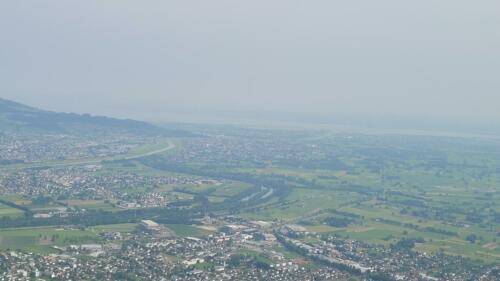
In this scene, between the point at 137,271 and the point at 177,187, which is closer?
the point at 137,271

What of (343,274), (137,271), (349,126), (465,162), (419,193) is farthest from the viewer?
(349,126)

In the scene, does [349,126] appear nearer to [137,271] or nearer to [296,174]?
[296,174]

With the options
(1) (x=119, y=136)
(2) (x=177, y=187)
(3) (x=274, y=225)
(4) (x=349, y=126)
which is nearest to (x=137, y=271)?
(3) (x=274, y=225)

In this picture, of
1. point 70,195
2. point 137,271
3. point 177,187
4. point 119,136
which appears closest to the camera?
point 137,271

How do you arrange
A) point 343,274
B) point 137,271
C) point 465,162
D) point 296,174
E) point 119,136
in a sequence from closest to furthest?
point 137,271 < point 343,274 < point 296,174 < point 465,162 < point 119,136

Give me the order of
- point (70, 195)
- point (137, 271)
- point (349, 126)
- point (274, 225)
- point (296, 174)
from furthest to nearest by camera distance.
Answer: point (349, 126)
point (296, 174)
point (70, 195)
point (274, 225)
point (137, 271)

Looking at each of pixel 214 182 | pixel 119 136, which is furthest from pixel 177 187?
pixel 119 136

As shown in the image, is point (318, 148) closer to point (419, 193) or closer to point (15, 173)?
point (419, 193)
